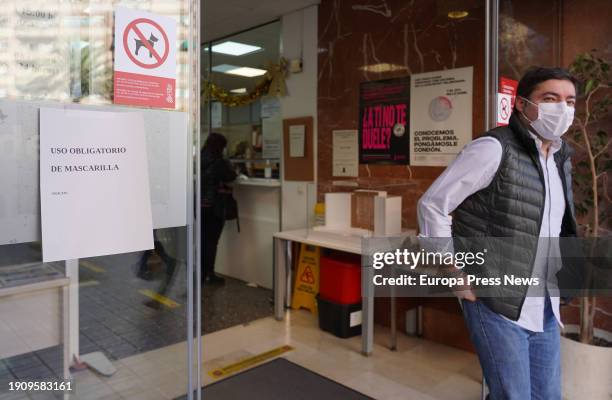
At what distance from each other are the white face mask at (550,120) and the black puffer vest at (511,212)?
9 centimetres

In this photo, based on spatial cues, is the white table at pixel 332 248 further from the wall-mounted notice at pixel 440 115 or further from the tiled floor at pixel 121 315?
the tiled floor at pixel 121 315

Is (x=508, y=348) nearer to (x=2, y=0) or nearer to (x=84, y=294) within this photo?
(x=84, y=294)

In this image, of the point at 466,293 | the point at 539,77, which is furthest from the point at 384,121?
the point at 466,293

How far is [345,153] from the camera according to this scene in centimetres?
403

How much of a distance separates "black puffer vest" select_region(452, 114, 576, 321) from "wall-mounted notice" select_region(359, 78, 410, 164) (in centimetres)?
198

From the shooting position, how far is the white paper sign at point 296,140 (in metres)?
4.38

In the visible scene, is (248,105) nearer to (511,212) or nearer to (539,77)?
(539,77)

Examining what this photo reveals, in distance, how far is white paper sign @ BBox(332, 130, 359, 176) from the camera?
396cm

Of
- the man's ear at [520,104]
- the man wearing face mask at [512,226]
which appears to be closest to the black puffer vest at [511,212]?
the man wearing face mask at [512,226]

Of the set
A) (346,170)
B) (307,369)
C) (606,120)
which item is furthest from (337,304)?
(606,120)

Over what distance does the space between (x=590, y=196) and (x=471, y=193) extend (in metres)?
1.55

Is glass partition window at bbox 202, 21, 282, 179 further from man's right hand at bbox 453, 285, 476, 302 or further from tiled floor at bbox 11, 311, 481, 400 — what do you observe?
man's right hand at bbox 453, 285, 476, 302

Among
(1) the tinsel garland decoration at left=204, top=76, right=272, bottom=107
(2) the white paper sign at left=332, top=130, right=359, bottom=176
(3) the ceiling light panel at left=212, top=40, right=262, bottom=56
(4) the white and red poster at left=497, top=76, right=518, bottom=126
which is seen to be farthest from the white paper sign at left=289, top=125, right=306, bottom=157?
(4) the white and red poster at left=497, top=76, right=518, bottom=126

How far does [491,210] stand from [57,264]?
1.34m
